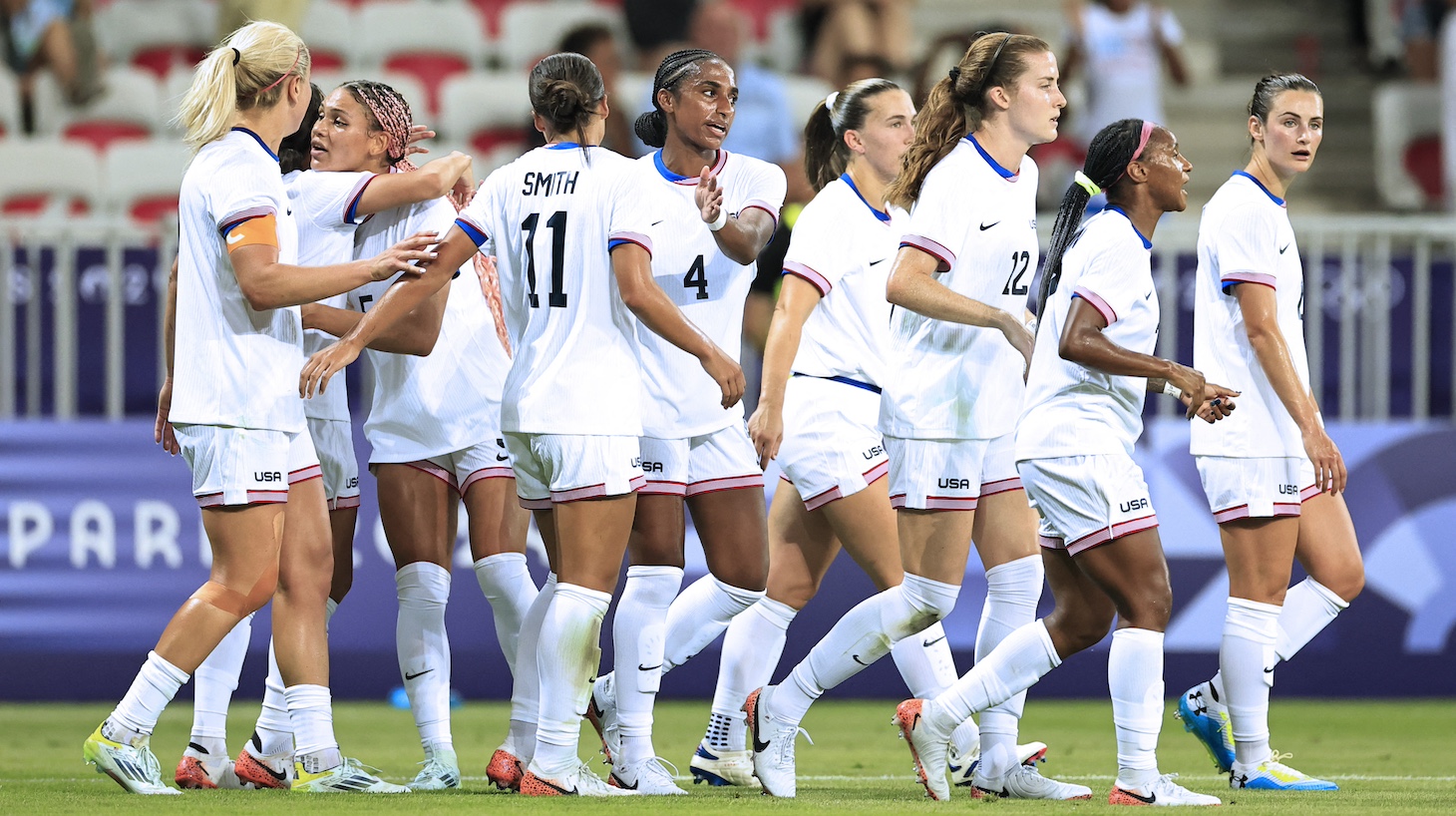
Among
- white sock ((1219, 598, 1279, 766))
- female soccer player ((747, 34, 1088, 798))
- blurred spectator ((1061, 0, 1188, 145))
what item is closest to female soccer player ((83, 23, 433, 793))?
female soccer player ((747, 34, 1088, 798))

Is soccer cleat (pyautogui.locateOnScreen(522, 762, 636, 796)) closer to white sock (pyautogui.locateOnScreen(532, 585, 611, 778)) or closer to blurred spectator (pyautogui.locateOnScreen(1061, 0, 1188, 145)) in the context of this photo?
white sock (pyautogui.locateOnScreen(532, 585, 611, 778))

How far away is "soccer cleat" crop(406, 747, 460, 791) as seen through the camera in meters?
6.55

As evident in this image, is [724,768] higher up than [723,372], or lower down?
lower down

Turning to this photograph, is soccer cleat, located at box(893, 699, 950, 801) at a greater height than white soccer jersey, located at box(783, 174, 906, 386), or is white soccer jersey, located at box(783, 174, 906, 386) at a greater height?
white soccer jersey, located at box(783, 174, 906, 386)

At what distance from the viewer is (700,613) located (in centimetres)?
690

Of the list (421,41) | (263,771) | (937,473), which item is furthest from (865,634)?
(421,41)

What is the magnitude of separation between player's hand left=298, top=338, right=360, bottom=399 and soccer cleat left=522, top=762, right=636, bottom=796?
136cm

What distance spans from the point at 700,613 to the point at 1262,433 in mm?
2054

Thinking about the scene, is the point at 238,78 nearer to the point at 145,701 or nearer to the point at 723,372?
the point at 723,372

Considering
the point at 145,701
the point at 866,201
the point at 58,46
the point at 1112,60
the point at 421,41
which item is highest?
the point at 421,41

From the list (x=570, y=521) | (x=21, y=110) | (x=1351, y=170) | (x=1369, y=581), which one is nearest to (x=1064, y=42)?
(x=1351, y=170)

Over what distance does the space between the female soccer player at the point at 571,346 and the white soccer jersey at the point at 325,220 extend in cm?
63

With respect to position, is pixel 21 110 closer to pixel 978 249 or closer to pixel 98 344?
pixel 98 344

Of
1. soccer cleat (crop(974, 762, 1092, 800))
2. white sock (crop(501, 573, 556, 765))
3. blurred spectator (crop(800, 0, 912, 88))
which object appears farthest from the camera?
blurred spectator (crop(800, 0, 912, 88))
